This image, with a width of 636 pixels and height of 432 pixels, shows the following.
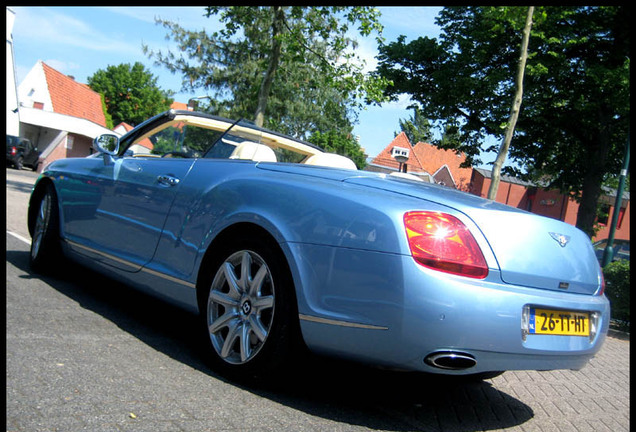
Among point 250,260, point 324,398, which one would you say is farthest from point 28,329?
point 324,398

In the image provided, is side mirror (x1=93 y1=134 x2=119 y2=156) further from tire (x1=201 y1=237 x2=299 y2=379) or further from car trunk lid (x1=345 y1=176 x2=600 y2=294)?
car trunk lid (x1=345 y1=176 x2=600 y2=294)

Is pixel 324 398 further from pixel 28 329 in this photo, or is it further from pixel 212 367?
pixel 28 329

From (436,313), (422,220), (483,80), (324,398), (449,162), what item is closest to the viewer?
(436,313)

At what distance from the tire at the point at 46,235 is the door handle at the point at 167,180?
1667 millimetres

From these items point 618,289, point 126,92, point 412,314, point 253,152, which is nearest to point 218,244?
point 253,152

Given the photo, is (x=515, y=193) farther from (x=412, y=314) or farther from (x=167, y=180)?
(x=412, y=314)

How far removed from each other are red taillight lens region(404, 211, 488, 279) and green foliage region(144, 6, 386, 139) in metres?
13.6

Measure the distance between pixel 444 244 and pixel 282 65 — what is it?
2487cm

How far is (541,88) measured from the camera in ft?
76.8

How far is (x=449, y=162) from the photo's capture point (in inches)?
3093

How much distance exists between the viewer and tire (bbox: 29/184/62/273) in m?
5.48

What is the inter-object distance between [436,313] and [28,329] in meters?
2.53

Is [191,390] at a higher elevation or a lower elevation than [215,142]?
lower

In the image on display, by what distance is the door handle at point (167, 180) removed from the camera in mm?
4160
